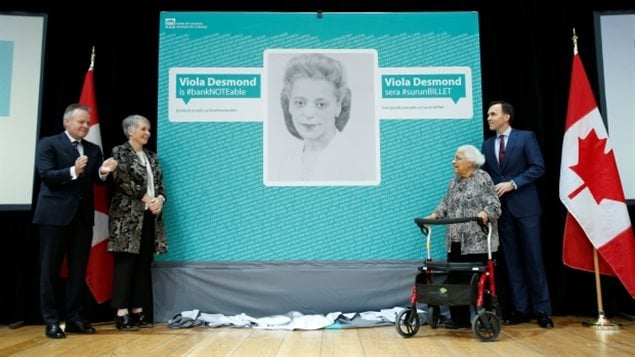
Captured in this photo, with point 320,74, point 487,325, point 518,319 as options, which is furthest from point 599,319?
point 320,74

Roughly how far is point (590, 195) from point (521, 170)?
1.64 feet

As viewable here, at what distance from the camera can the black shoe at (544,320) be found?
11.1 feet

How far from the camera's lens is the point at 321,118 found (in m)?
3.97

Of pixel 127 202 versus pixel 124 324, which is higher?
pixel 127 202

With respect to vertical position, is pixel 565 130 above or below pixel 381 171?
above

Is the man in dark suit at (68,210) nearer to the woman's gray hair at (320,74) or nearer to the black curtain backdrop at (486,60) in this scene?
the black curtain backdrop at (486,60)

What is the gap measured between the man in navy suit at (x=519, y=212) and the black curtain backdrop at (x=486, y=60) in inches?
17.1

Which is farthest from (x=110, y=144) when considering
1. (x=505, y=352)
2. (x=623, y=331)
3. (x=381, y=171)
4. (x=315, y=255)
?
(x=623, y=331)

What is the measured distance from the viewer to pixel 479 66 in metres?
4.00

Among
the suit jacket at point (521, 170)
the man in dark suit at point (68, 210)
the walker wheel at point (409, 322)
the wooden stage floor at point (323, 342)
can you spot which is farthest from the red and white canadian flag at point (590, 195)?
the man in dark suit at point (68, 210)

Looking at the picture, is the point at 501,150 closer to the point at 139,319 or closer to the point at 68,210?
the point at 139,319

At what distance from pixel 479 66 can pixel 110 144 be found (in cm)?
292

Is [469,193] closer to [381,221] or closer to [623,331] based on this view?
[381,221]

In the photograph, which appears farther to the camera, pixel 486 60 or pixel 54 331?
pixel 486 60
